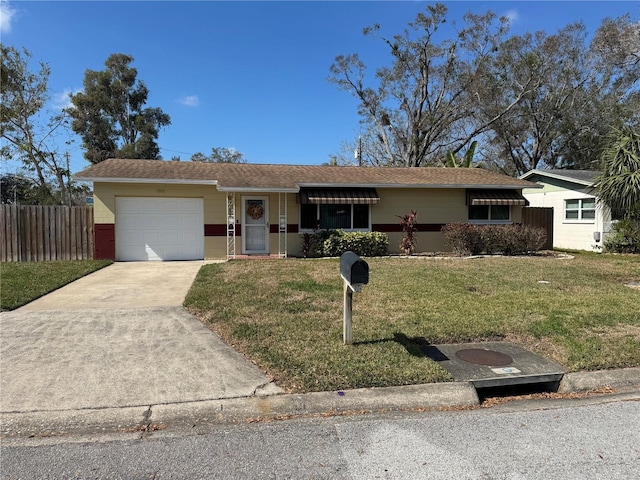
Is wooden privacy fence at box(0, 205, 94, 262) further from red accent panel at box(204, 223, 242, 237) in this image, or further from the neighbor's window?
the neighbor's window

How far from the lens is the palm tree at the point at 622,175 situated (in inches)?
476

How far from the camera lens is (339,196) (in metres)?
14.2

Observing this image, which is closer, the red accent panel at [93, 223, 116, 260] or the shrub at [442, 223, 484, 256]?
the red accent panel at [93, 223, 116, 260]

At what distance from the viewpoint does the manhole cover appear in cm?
460

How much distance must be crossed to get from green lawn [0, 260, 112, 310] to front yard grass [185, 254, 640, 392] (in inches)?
108

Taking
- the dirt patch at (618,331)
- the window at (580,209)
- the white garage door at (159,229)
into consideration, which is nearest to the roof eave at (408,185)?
the white garage door at (159,229)

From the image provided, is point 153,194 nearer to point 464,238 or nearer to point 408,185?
point 408,185

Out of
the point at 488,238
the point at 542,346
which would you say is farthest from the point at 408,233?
the point at 542,346

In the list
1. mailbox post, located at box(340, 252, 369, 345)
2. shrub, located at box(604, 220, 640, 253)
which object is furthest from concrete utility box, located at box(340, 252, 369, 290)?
shrub, located at box(604, 220, 640, 253)

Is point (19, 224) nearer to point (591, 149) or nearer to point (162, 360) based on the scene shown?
point (162, 360)

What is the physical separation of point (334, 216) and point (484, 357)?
10.3 metres

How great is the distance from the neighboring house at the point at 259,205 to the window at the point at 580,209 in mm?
4199

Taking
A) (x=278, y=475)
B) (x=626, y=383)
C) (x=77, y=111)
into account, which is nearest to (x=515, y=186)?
(x=626, y=383)

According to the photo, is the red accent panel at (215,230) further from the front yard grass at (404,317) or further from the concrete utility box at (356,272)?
the concrete utility box at (356,272)
